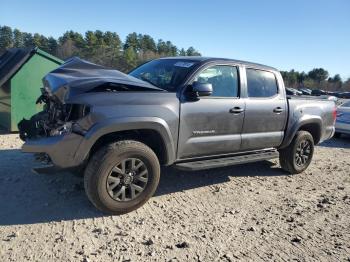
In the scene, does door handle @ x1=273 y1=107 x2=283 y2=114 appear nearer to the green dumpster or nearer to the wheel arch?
the wheel arch

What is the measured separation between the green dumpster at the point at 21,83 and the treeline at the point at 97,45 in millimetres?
45416

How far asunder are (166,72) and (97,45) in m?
71.9

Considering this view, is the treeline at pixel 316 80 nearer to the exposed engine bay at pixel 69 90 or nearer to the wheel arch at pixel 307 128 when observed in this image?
the wheel arch at pixel 307 128

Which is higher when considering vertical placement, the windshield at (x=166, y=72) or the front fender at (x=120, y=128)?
the windshield at (x=166, y=72)

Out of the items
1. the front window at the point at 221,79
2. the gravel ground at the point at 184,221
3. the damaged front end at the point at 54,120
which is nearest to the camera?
the gravel ground at the point at 184,221

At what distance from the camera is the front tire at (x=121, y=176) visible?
4234mm

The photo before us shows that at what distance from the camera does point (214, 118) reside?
17.0ft

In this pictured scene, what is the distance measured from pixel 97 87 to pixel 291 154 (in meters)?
3.85

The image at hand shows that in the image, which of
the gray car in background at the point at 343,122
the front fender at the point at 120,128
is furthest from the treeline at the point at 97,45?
the front fender at the point at 120,128

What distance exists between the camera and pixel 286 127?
6383 millimetres

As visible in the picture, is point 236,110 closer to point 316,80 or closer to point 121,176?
point 121,176

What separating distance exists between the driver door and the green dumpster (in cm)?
493

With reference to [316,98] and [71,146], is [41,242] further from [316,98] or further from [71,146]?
[316,98]

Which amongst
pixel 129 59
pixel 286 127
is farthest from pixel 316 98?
pixel 129 59
